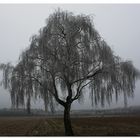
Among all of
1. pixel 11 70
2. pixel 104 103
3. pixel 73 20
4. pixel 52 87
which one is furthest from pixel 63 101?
pixel 73 20

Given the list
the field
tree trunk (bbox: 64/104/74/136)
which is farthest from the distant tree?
the field

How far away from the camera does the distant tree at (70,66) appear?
41.8 ft

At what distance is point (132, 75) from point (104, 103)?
1832mm

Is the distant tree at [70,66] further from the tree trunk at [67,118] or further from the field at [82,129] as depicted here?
the field at [82,129]

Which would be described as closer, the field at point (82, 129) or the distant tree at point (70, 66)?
the distant tree at point (70, 66)

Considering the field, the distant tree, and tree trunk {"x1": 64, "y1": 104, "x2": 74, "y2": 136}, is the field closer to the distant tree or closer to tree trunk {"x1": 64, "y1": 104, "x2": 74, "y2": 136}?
tree trunk {"x1": 64, "y1": 104, "x2": 74, "y2": 136}

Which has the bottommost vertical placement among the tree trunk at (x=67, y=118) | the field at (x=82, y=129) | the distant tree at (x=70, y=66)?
the field at (x=82, y=129)

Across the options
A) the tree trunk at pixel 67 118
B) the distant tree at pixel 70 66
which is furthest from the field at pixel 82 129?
the distant tree at pixel 70 66

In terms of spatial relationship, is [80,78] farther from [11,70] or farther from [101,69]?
[11,70]

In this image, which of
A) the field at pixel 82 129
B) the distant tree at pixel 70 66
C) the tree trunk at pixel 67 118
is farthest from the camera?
the field at pixel 82 129

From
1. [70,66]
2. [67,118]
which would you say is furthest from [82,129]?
[70,66]

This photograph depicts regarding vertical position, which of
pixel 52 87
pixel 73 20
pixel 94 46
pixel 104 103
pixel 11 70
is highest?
pixel 73 20

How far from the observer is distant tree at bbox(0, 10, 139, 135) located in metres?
12.7

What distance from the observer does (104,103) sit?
13164mm
